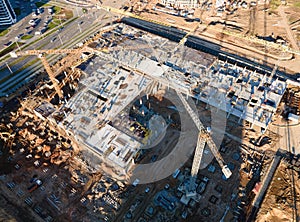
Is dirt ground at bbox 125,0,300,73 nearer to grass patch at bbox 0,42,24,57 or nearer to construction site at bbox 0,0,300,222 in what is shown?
construction site at bbox 0,0,300,222

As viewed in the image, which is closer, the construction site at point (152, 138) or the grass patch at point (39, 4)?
the construction site at point (152, 138)

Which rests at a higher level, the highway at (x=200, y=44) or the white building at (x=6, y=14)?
the highway at (x=200, y=44)

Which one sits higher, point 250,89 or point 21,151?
point 250,89

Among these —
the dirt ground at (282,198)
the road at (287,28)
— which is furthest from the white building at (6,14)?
the dirt ground at (282,198)

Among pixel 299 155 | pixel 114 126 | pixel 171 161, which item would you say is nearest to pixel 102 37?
pixel 114 126

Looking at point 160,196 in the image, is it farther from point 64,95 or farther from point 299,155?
point 64,95

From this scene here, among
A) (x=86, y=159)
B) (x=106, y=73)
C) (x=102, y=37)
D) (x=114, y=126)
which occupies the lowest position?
(x=86, y=159)

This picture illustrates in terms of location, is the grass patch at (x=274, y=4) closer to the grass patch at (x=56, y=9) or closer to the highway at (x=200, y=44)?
the highway at (x=200, y=44)

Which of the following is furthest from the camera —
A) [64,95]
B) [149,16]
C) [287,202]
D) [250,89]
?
[149,16]
